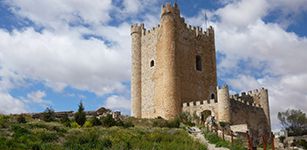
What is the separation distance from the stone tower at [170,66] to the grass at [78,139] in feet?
41.2

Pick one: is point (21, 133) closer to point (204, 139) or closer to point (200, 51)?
point (204, 139)

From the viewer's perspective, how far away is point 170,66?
37.6 m

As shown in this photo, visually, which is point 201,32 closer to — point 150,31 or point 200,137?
point 150,31

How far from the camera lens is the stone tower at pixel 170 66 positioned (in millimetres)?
37500

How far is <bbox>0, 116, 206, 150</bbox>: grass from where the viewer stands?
19797 millimetres

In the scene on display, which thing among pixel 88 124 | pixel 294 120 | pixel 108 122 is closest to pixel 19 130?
pixel 88 124

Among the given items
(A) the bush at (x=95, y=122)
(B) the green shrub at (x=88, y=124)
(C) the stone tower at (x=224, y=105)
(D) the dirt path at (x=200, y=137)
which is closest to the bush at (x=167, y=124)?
(D) the dirt path at (x=200, y=137)

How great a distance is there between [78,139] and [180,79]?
17.8 meters

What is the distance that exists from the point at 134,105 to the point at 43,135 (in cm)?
1996

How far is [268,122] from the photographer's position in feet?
133

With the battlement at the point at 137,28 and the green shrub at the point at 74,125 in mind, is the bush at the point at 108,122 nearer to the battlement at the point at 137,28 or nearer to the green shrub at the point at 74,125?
the green shrub at the point at 74,125

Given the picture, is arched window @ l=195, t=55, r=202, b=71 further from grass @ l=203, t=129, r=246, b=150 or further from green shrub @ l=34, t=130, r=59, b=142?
green shrub @ l=34, t=130, r=59, b=142

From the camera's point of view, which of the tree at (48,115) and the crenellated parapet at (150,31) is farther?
the crenellated parapet at (150,31)

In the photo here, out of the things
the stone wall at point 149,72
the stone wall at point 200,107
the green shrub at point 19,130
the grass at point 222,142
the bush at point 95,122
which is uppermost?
the stone wall at point 149,72
